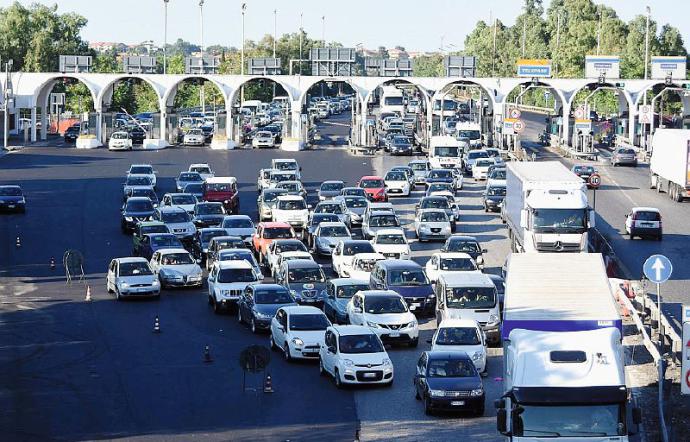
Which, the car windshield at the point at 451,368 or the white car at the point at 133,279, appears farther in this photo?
the white car at the point at 133,279

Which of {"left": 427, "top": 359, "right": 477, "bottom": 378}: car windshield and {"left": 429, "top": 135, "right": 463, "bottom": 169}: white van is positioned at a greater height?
{"left": 429, "top": 135, "right": 463, "bottom": 169}: white van

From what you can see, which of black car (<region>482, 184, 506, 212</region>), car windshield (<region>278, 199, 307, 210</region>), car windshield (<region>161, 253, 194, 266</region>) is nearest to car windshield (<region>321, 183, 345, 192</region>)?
black car (<region>482, 184, 506, 212</region>)

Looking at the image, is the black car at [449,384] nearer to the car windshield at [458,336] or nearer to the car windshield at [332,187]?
the car windshield at [458,336]

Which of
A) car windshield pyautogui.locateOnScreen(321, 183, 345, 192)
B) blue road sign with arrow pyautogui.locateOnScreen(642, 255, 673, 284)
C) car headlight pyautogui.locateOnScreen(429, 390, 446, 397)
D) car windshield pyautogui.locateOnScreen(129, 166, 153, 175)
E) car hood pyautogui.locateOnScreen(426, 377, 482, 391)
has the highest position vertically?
blue road sign with arrow pyautogui.locateOnScreen(642, 255, 673, 284)

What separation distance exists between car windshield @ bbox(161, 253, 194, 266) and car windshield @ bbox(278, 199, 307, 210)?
11460mm

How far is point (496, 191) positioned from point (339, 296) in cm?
2702

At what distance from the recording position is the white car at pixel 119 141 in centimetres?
9812

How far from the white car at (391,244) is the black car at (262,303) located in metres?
10.5

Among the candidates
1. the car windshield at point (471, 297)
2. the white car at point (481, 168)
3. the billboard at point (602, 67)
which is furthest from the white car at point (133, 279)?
the billboard at point (602, 67)

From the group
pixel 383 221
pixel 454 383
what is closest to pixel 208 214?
pixel 383 221

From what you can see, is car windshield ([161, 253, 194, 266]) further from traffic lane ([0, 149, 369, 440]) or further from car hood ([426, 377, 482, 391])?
car hood ([426, 377, 482, 391])

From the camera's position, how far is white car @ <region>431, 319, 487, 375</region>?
111ft

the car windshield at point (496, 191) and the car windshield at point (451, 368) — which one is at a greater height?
the car windshield at point (496, 191)

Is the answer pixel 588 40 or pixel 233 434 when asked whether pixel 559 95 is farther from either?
pixel 233 434
